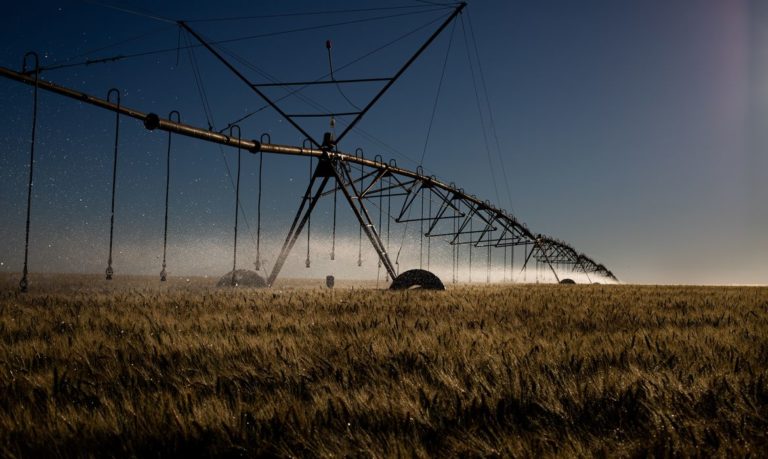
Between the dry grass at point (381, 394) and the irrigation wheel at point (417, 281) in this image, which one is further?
the irrigation wheel at point (417, 281)

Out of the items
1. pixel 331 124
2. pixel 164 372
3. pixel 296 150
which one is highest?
pixel 331 124

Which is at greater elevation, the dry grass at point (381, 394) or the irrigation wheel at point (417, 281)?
the irrigation wheel at point (417, 281)

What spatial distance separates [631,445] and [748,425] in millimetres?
684

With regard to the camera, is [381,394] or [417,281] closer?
[381,394]

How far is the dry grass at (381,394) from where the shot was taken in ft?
6.70

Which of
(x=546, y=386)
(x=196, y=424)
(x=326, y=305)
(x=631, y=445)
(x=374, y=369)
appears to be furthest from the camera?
(x=326, y=305)

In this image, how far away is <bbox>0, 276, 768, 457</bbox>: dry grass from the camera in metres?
2.04

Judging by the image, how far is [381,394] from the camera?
2684 mm

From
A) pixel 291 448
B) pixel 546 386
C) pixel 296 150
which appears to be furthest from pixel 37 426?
pixel 296 150

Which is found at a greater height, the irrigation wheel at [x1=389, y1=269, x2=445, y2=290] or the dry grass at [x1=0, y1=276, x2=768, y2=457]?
the irrigation wheel at [x1=389, y1=269, x2=445, y2=290]

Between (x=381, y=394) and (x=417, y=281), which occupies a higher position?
(x=417, y=281)

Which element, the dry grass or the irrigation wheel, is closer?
the dry grass

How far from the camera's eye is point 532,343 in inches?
179

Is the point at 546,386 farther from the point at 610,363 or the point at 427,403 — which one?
the point at 610,363
